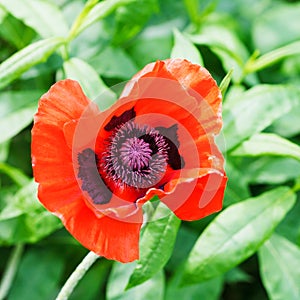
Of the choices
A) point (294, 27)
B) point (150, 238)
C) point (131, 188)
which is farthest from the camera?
point (294, 27)

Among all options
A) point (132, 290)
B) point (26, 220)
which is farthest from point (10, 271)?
point (132, 290)

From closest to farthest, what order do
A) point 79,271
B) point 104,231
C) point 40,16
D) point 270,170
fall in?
1. point 104,231
2. point 79,271
3. point 40,16
4. point 270,170

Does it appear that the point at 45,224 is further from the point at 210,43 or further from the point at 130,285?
the point at 210,43

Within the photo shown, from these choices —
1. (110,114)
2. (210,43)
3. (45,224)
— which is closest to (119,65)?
(210,43)

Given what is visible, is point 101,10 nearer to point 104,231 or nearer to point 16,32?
point 16,32

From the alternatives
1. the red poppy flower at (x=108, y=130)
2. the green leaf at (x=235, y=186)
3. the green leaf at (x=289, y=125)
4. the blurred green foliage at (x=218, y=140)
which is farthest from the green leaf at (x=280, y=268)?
the red poppy flower at (x=108, y=130)
